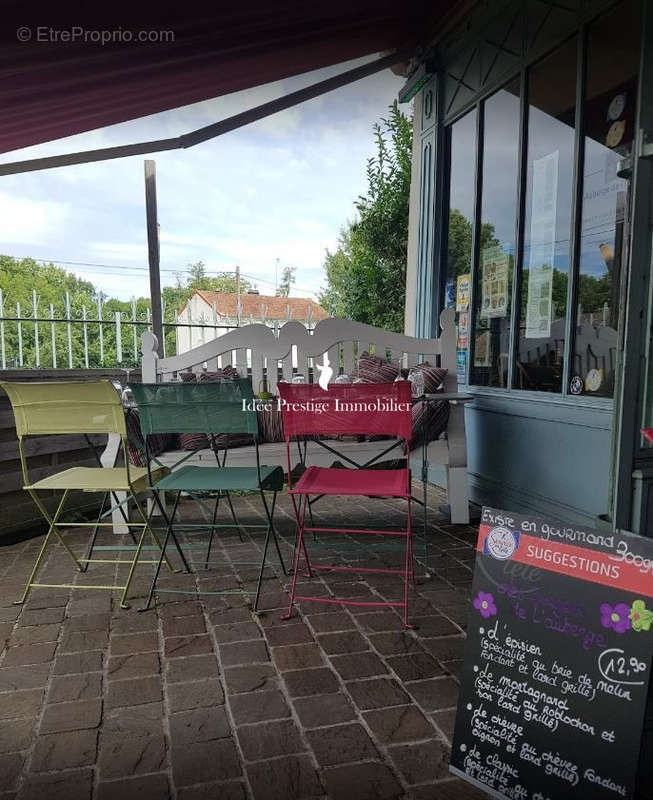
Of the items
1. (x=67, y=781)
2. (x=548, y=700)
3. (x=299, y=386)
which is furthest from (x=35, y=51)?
(x=548, y=700)

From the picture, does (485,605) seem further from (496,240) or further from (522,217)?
(496,240)

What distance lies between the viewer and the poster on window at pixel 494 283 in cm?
476

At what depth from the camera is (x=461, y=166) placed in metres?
5.54

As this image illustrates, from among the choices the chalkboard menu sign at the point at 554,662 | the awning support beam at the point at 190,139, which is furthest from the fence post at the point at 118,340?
the chalkboard menu sign at the point at 554,662

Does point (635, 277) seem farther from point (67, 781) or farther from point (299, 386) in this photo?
point (67, 781)

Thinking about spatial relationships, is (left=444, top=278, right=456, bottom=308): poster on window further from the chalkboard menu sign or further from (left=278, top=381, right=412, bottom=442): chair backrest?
the chalkboard menu sign

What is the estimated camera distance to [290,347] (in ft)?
14.5

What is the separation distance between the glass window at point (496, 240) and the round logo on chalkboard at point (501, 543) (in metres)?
3.16

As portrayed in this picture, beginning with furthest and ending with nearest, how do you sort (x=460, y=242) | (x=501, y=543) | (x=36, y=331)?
(x=36, y=331) → (x=460, y=242) → (x=501, y=543)

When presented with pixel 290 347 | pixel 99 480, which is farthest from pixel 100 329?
pixel 99 480

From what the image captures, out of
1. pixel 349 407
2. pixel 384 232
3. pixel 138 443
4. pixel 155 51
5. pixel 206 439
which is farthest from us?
pixel 384 232

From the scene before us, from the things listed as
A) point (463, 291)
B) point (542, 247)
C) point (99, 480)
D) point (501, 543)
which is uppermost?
point (542, 247)

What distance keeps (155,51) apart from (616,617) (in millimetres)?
3858

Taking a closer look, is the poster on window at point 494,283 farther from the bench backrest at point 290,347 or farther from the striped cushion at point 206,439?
the striped cushion at point 206,439
